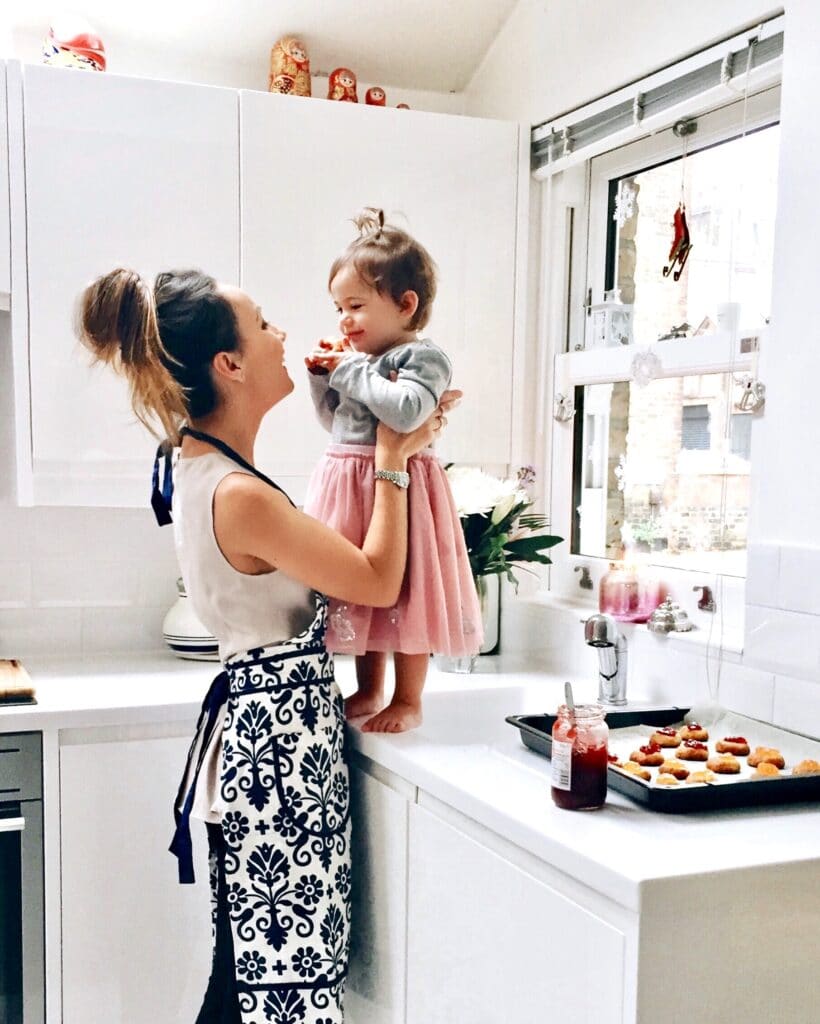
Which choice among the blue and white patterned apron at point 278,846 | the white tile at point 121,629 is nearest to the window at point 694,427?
the blue and white patterned apron at point 278,846

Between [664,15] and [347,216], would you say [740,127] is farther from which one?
[347,216]

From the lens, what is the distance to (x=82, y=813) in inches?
80.0

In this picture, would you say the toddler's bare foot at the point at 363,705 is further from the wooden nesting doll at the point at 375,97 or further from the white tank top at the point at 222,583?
the wooden nesting doll at the point at 375,97

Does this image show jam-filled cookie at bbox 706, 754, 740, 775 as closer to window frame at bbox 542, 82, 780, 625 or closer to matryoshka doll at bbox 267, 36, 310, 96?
window frame at bbox 542, 82, 780, 625

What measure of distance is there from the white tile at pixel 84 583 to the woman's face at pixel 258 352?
114 centimetres

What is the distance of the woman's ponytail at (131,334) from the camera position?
59.8 inches

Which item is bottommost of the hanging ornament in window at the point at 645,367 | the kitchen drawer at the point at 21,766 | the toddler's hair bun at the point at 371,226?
the kitchen drawer at the point at 21,766

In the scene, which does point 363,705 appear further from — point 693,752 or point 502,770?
point 693,752

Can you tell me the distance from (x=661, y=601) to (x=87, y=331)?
4.11 feet

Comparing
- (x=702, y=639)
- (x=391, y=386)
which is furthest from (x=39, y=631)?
(x=702, y=639)

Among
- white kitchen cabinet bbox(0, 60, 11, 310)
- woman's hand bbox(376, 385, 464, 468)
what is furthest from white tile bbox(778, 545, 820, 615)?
white kitchen cabinet bbox(0, 60, 11, 310)

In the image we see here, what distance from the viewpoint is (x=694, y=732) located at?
164cm

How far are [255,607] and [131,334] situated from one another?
417mm

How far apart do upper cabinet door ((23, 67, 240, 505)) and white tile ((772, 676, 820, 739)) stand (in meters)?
1.33
